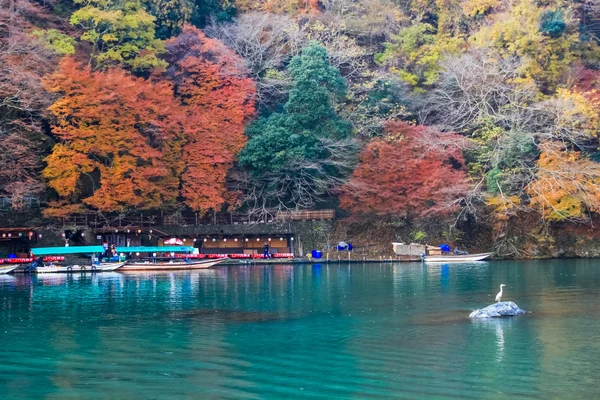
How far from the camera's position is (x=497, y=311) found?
31109mm

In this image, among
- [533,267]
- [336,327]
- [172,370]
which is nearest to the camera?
[172,370]

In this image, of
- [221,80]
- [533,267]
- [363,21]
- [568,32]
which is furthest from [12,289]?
[568,32]

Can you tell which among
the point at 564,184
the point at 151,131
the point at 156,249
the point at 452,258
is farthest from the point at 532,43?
the point at 156,249

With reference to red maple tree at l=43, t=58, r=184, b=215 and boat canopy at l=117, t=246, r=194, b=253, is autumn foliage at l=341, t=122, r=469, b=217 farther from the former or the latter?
red maple tree at l=43, t=58, r=184, b=215

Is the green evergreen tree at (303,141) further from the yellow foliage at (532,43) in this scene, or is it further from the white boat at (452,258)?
the yellow foliage at (532,43)

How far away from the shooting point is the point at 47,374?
2258cm

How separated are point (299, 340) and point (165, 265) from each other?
2805 centimetres

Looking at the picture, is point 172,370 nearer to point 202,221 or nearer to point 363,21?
point 202,221

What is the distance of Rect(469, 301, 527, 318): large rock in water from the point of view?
102ft

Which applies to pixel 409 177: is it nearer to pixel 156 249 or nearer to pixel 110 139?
pixel 156 249

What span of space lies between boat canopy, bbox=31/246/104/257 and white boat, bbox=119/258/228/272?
2.35m

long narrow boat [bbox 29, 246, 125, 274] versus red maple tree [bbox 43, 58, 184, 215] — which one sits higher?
red maple tree [bbox 43, 58, 184, 215]

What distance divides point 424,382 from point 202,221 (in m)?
39.6

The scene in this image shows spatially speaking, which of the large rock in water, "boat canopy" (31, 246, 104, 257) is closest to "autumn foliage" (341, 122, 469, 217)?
"boat canopy" (31, 246, 104, 257)
